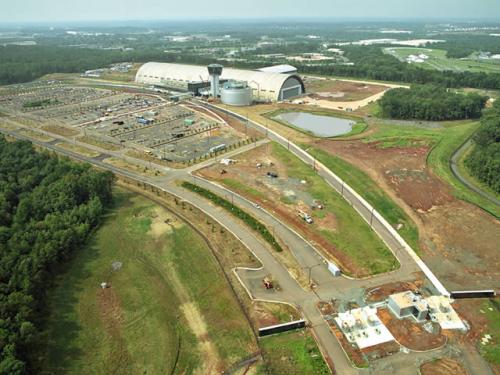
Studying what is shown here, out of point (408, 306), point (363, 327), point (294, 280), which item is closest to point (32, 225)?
point (294, 280)

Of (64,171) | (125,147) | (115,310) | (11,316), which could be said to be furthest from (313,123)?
(11,316)

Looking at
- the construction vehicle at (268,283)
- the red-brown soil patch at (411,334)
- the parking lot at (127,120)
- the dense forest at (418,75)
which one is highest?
the dense forest at (418,75)

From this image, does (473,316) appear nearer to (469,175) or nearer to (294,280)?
(294,280)

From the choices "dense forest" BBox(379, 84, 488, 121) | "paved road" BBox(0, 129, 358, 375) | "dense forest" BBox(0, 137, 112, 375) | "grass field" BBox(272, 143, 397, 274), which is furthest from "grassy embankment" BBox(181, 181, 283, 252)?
"dense forest" BBox(379, 84, 488, 121)

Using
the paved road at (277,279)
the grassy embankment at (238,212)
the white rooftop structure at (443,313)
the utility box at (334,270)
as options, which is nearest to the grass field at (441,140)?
the white rooftop structure at (443,313)

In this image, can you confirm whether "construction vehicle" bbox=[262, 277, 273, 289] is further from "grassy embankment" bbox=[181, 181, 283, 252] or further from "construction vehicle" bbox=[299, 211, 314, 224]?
"construction vehicle" bbox=[299, 211, 314, 224]

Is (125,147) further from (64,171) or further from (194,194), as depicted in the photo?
(194,194)

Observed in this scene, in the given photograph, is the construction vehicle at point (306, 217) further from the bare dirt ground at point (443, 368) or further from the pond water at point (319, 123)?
the pond water at point (319, 123)
